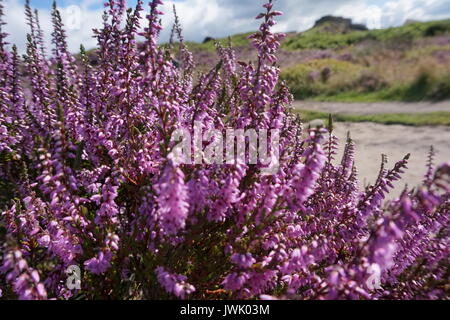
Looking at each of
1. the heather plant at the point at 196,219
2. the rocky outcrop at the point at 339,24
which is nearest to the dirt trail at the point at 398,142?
the heather plant at the point at 196,219

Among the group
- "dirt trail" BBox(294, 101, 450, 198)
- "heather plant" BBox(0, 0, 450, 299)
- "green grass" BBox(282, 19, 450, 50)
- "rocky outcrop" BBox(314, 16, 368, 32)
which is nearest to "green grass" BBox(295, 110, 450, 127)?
"dirt trail" BBox(294, 101, 450, 198)

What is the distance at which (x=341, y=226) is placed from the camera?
10.0 feet

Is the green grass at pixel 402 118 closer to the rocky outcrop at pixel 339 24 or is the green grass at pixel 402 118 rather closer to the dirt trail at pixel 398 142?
the dirt trail at pixel 398 142

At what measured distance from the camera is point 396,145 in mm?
11391

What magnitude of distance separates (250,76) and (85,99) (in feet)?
7.57

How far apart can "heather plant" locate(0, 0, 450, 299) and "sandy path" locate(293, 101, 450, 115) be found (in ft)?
50.8

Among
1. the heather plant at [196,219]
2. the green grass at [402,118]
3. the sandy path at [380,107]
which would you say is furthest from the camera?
the sandy path at [380,107]

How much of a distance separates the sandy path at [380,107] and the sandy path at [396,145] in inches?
131

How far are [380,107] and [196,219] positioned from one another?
60.4 ft

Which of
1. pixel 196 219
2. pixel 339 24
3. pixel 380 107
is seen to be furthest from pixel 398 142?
pixel 339 24

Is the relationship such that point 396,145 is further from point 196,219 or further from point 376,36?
point 376,36

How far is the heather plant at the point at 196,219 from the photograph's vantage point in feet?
6.49

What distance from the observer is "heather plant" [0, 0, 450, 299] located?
1.98 metres

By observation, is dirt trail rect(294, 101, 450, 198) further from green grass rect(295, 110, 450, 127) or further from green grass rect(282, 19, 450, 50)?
green grass rect(282, 19, 450, 50)
